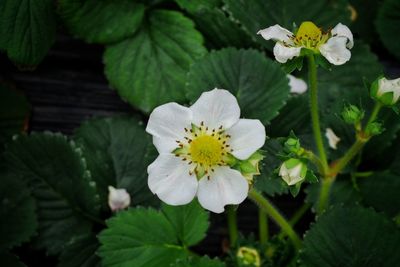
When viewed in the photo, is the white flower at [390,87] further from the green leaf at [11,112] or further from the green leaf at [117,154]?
the green leaf at [11,112]

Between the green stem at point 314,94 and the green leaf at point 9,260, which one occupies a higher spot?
the green stem at point 314,94

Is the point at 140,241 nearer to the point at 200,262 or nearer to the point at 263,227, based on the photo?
the point at 200,262

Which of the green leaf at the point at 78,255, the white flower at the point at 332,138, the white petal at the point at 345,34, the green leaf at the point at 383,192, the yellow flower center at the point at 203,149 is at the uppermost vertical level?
the white petal at the point at 345,34

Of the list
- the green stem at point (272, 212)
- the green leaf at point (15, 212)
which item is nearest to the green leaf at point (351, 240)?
the green stem at point (272, 212)

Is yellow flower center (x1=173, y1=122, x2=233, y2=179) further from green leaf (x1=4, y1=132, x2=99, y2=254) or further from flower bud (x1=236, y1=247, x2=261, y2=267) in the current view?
green leaf (x1=4, y1=132, x2=99, y2=254)

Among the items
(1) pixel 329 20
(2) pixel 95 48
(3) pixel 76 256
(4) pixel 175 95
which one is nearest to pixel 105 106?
(2) pixel 95 48

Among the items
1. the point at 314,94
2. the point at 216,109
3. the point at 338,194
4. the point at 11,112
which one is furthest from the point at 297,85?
the point at 11,112

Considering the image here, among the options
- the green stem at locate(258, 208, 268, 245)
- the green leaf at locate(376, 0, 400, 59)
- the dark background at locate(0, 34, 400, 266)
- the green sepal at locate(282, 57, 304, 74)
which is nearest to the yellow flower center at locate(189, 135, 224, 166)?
the green sepal at locate(282, 57, 304, 74)
